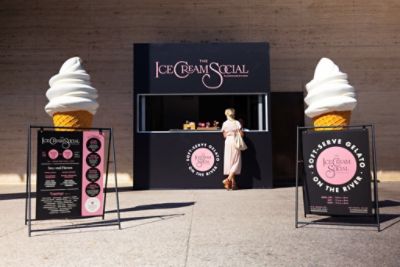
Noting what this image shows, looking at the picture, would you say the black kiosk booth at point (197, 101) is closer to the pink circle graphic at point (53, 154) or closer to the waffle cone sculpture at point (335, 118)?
the waffle cone sculpture at point (335, 118)

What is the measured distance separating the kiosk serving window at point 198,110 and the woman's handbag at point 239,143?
894mm

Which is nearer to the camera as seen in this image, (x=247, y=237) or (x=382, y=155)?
(x=247, y=237)

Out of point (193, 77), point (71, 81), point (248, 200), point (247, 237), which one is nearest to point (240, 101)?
point (193, 77)

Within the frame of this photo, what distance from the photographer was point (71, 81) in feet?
21.6

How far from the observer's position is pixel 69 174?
18.2ft

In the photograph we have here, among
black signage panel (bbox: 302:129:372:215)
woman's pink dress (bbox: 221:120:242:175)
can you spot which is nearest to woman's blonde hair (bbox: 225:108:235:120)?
woman's pink dress (bbox: 221:120:242:175)

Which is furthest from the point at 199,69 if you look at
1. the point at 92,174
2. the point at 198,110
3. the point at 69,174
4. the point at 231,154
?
the point at 69,174

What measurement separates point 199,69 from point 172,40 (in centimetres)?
237

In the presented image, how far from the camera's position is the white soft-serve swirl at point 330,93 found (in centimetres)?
629

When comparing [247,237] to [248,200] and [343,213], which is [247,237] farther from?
[248,200]

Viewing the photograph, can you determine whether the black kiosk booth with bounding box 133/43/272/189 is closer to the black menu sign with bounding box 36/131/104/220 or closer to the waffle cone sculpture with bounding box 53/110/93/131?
the waffle cone sculpture with bounding box 53/110/93/131

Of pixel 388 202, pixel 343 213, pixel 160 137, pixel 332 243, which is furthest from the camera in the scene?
pixel 160 137

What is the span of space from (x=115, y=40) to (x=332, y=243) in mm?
9745

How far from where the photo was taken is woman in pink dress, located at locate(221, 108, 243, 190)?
32.1 ft
